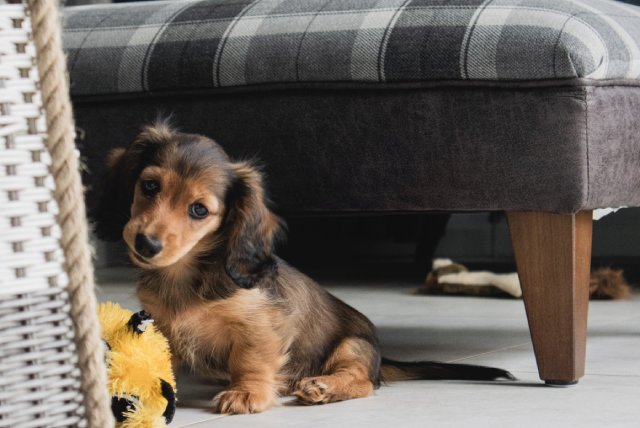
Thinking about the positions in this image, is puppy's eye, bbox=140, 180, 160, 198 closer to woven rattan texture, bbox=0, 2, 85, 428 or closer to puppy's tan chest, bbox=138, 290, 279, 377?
puppy's tan chest, bbox=138, 290, 279, 377

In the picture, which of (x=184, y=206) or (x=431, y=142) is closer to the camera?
(x=184, y=206)

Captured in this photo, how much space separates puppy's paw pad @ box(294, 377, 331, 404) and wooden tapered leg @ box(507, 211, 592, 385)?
0.39 m

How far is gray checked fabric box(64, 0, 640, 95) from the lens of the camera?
1.74 meters

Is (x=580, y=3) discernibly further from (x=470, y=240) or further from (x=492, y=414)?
(x=470, y=240)

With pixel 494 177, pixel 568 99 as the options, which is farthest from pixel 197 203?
pixel 568 99

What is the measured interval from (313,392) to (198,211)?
354mm

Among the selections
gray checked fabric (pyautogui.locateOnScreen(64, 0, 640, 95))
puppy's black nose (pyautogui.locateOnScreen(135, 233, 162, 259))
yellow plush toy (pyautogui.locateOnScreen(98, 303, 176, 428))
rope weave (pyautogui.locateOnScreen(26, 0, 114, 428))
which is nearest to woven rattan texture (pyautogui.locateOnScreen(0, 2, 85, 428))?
rope weave (pyautogui.locateOnScreen(26, 0, 114, 428))

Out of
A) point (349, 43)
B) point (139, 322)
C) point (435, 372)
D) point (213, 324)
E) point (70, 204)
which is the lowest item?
point (435, 372)

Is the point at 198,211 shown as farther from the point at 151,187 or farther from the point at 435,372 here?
the point at 435,372

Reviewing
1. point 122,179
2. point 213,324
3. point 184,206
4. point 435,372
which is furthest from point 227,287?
point 435,372

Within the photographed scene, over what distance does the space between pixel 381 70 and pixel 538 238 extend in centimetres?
41

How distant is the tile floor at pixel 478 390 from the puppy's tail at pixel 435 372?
0.02m

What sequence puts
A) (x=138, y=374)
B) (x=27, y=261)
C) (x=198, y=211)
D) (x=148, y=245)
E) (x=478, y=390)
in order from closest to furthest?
(x=27, y=261)
(x=138, y=374)
(x=148, y=245)
(x=198, y=211)
(x=478, y=390)

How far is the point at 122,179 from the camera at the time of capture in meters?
1.80
